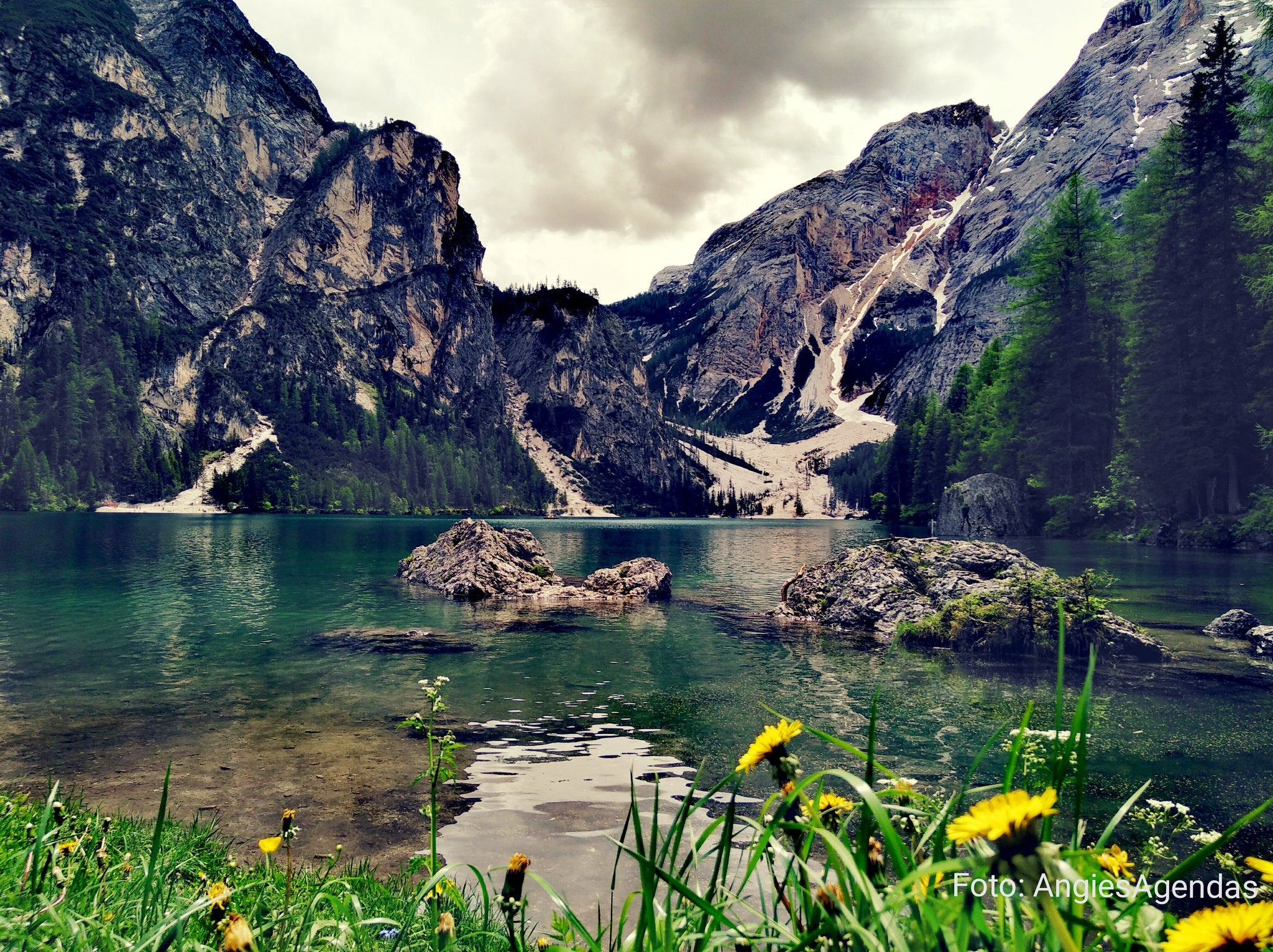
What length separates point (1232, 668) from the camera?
13.3m

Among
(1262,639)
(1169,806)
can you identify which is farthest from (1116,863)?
(1262,639)

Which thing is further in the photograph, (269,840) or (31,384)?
(31,384)

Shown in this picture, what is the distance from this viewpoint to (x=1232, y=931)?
88 centimetres

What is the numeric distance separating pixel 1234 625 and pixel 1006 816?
21.5 meters

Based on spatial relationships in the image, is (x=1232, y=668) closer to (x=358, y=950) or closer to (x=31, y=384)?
(x=358, y=950)

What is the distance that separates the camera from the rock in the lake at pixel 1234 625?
16.1m

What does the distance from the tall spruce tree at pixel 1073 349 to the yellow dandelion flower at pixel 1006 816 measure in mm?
56568

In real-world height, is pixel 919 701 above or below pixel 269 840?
below

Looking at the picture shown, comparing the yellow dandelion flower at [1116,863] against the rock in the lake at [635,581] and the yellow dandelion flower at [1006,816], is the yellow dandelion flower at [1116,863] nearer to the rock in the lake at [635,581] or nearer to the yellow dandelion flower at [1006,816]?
the yellow dandelion flower at [1006,816]

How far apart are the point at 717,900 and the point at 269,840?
1.88 metres

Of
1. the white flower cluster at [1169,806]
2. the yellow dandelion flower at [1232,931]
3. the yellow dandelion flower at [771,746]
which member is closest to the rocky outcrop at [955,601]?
the white flower cluster at [1169,806]

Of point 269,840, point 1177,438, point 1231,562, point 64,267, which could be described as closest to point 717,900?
point 269,840

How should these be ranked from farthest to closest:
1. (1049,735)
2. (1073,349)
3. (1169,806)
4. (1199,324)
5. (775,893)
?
(1073,349) → (1199,324) → (1169,806) → (1049,735) → (775,893)

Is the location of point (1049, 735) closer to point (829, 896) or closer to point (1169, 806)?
point (1169, 806)
